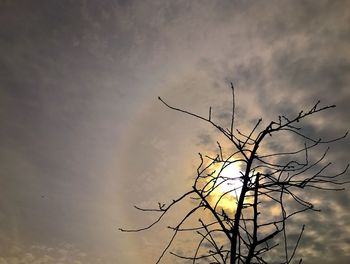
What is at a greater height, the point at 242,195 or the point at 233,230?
the point at 242,195

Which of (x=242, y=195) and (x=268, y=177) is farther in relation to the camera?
(x=268, y=177)

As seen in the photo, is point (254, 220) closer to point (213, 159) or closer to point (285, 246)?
point (285, 246)

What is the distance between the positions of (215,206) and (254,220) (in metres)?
0.44

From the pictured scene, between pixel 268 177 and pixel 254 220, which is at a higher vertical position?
pixel 268 177

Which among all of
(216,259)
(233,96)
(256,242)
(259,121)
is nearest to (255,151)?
(259,121)

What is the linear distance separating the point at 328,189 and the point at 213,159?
1.21 meters

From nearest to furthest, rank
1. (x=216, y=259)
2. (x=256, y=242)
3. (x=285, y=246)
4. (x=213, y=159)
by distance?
(x=285, y=246) → (x=256, y=242) → (x=216, y=259) → (x=213, y=159)

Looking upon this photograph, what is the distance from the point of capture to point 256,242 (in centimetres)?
296

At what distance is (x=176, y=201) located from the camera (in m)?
3.23

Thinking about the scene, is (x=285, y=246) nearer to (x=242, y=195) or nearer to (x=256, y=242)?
(x=256, y=242)

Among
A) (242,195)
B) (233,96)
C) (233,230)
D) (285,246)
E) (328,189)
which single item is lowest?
(285,246)

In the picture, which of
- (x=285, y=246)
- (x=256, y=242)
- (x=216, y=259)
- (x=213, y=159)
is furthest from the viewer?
(x=213, y=159)

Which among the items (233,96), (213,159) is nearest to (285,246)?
(213,159)

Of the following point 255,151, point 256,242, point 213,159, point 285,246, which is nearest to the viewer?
point 285,246
